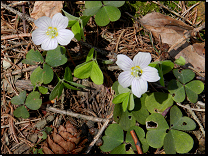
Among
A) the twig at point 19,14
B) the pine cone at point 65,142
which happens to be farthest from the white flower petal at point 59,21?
the pine cone at point 65,142

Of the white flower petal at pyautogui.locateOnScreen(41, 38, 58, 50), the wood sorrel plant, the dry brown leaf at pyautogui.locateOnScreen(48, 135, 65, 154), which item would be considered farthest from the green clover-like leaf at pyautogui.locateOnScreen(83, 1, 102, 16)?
the dry brown leaf at pyautogui.locateOnScreen(48, 135, 65, 154)

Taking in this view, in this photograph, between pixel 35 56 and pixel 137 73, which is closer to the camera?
pixel 137 73

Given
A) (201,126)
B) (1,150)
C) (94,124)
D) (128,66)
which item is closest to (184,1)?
(128,66)

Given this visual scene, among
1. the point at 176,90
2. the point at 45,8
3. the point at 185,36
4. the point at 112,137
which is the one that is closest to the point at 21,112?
the point at 112,137

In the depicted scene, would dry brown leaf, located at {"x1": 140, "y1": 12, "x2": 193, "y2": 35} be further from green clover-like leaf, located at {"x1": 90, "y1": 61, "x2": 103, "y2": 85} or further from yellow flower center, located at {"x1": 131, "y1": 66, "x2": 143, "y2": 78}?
green clover-like leaf, located at {"x1": 90, "y1": 61, "x2": 103, "y2": 85}

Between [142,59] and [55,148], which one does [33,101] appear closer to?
[55,148]

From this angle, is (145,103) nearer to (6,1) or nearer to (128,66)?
(128,66)
